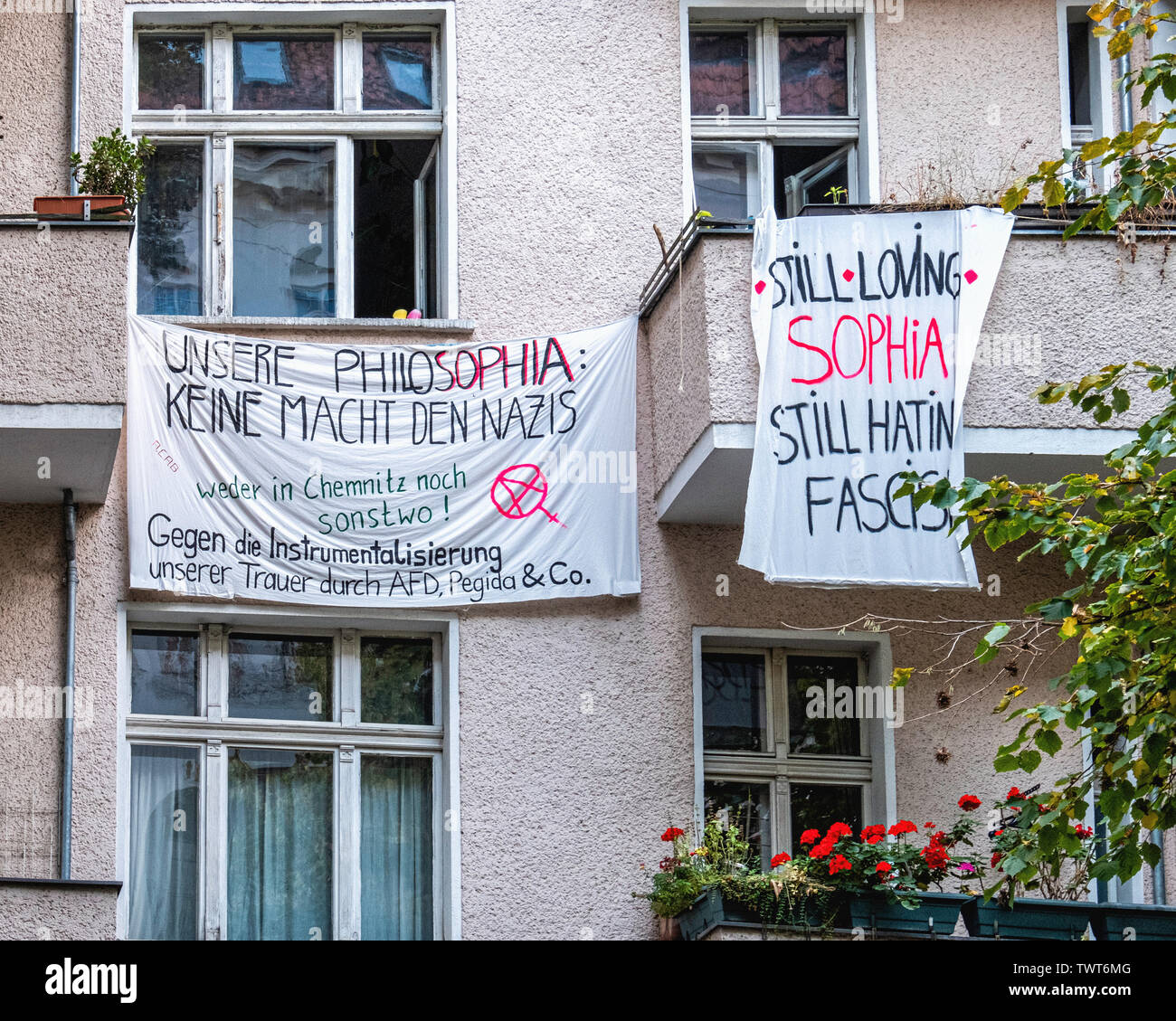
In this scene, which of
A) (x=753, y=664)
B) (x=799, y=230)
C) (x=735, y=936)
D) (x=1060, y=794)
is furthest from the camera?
(x=753, y=664)

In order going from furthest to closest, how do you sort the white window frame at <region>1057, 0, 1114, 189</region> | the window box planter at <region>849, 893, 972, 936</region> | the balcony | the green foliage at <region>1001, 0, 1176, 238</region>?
the white window frame at <region>1057, 0, 1114, 189</region>
the balcony
the window box planter at <region>849, 893, 972, 936</region>
the green foliage at <region>1001, 0, 1176, 238</region>

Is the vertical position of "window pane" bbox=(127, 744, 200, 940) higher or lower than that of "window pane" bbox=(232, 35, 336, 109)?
lower

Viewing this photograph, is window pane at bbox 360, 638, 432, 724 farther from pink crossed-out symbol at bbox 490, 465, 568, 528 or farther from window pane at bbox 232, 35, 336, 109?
window pane at bbox 232, 35, 336, 109

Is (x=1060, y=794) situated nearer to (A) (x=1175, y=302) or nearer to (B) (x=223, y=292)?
(A) (x=1175, y=302)

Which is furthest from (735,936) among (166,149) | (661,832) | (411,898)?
(166,149)

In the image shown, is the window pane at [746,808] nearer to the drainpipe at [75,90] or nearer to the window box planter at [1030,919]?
the window box planter at [1030,919]

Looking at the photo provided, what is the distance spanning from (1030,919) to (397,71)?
6.32 meters

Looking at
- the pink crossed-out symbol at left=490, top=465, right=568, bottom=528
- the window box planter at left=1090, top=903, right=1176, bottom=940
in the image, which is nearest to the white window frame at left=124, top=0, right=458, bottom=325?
the pink crossed-out symbol at left=490, top=465, right=568, bottom=528

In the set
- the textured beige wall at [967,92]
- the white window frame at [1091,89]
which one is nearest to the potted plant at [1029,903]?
the textured beige wall at [967,92]

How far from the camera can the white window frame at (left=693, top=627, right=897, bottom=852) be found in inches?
498

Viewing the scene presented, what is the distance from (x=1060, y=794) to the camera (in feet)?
31.4

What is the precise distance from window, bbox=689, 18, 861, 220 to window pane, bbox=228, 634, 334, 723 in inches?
144

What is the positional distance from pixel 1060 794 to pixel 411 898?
420 cm

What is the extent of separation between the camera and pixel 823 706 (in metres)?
13.0
